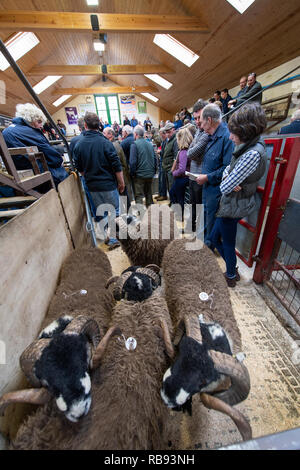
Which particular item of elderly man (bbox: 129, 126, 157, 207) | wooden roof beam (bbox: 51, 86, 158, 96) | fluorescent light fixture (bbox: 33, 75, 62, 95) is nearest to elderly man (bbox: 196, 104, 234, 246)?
elderly man (bbox: 129, 126, 157, 207)

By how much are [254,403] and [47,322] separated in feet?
→ 4.97

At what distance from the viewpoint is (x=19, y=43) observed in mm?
5406

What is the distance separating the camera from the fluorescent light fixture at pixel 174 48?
595 centimetres

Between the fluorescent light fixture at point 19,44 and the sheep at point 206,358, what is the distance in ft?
25.6

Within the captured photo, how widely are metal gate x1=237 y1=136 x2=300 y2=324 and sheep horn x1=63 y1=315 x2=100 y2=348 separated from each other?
1649mm

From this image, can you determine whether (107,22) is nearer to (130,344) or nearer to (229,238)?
(229,238)

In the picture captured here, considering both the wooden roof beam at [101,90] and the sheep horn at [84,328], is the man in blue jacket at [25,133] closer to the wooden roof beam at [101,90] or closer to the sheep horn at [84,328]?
the sheep horn at [84,328]

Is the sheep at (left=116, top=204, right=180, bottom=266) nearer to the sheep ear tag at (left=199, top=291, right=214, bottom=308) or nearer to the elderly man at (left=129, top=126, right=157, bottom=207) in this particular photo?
the sheep ear tag at (left=199, top=291, right=214, bottom=308)

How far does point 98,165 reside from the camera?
2650 millimetres

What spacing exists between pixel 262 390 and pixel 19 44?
358 inches

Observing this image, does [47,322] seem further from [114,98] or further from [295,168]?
[114,98]

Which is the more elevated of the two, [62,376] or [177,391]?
[62,376]

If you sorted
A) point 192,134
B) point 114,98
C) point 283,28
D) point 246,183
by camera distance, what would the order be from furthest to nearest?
point 114,98 → point 283,28 → point 192,134 → point 246,183
